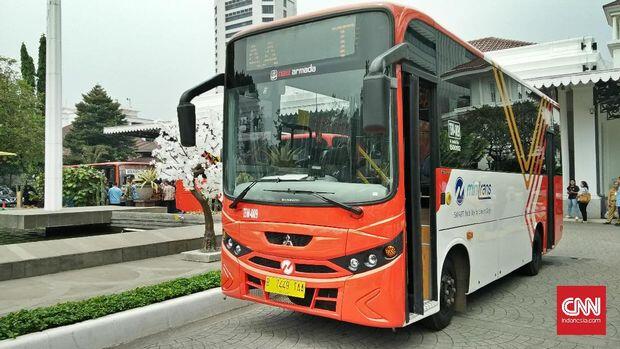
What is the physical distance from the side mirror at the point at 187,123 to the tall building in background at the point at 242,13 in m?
111

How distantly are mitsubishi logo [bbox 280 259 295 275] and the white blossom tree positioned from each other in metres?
4.51

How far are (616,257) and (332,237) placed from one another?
8526mm

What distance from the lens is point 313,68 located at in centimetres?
485

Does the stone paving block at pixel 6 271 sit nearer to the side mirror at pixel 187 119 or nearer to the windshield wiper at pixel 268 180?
the side mirror at pixel 187 119

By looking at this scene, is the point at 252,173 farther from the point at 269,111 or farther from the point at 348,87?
the point at 348,87

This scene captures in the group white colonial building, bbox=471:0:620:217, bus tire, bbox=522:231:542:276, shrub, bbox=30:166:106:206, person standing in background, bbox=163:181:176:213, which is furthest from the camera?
person standing in background, bbox=163:181:176:213

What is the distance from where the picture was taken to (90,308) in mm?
5191

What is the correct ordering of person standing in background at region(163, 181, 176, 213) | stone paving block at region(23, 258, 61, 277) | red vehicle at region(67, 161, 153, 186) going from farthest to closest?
red vehicle at region(67, 161, 153, 186) → person standing in background at region(163, 181, 176, 213) → stone paving block at region(23, 258, 61, 277)

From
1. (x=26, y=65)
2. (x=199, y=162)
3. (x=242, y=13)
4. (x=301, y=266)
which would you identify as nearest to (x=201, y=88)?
(x=301, y=266)

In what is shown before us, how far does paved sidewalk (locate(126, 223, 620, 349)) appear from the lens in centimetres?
500

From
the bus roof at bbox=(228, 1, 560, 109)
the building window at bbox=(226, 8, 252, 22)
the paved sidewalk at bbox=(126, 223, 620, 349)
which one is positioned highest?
the building window at bbox=(226, 8, 252, 22)

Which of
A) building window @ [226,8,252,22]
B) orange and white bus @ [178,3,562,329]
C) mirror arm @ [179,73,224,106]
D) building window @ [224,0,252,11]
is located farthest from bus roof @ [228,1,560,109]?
building window @ [224,0,252,11]

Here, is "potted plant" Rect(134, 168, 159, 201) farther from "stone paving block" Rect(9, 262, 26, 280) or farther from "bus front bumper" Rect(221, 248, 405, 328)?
"bus front bumper" Rect(221, 248, 405, 328)

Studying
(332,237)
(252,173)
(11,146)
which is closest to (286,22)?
(252,173)
